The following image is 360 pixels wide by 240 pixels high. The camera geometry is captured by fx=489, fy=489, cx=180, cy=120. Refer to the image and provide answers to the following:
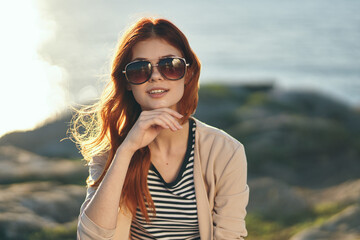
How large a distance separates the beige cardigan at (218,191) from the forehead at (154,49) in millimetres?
634

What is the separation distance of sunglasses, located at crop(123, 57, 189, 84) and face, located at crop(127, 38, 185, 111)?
3 centimetres

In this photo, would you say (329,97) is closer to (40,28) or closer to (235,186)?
(235,186)

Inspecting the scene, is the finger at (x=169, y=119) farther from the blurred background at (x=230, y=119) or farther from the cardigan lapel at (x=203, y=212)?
the blurred background at (x=230, y=119)

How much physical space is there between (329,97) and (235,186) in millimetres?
9373

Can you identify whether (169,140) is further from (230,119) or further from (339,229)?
(230,119)

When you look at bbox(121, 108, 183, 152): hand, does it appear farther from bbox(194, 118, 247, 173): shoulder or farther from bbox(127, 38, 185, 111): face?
bbox(194, 118, 247, 173): shoulder

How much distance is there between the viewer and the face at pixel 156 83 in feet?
10.0

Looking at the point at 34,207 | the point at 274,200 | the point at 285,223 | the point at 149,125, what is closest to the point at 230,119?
the point at 274,200

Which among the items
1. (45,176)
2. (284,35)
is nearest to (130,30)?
(45,176)

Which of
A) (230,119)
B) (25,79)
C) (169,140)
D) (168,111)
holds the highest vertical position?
(25,79)

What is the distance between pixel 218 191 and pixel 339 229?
2335 millimetres

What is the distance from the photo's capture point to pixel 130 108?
3502 millimetres

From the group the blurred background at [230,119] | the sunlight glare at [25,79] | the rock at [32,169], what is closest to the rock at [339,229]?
the blurred background at [230,119]

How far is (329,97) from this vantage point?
1190 centimetres
